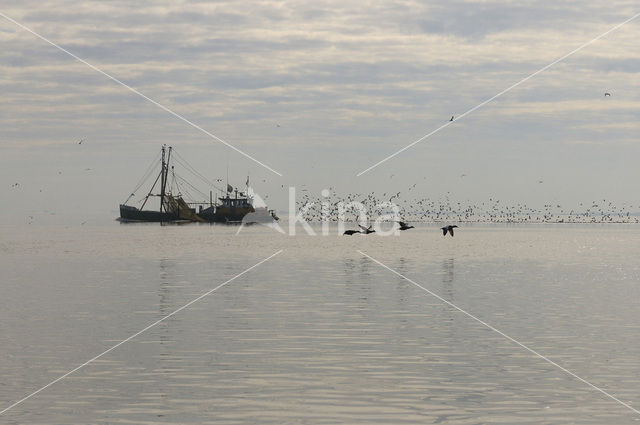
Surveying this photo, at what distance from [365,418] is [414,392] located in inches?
127

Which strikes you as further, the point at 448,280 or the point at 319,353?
the point at 448,280

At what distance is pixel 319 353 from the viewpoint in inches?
1137

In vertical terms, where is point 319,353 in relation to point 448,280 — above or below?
below

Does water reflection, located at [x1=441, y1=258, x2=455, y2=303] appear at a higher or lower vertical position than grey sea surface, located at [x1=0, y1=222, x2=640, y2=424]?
higher

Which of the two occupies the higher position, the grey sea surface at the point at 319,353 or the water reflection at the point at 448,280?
the water reflection at the point at 448,280

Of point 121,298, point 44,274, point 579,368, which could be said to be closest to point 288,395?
point 579,368

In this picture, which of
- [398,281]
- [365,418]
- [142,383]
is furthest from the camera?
[398,281]

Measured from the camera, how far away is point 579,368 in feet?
86.1

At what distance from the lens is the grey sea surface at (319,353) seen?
20.8m

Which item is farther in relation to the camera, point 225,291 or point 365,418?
point 225,291

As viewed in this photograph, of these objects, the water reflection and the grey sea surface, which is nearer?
the grey sea surface

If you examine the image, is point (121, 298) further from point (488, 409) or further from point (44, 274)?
point (488, 409)

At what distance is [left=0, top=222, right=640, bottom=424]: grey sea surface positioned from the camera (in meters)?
20.8

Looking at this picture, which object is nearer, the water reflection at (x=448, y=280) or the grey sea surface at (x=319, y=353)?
the grey sea surface at (x=319, y=353)
